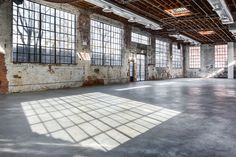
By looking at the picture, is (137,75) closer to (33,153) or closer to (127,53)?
(127,53)

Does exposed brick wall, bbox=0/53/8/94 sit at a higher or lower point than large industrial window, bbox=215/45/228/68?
lower

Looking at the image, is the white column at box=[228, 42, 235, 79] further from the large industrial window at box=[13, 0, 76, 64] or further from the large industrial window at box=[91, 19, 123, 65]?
the large industrial window at box=[13, 0, 76, 64]

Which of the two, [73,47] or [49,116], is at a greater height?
[73,47]

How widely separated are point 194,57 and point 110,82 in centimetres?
1726

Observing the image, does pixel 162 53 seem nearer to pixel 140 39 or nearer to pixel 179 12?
pixel 140 39

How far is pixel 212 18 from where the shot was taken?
1412 cm

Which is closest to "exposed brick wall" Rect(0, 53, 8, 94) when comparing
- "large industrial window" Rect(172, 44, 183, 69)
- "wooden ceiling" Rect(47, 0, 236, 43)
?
"wooden ceiling" Rect(47, 0, 236, 43)

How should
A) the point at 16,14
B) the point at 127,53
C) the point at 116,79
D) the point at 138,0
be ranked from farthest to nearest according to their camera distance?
the point at 127,53
the point at 116,79
the point at 138,0
the point at 16,14

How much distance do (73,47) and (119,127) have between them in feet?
Result: 32.0

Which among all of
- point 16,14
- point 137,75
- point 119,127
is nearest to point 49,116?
point 119,127

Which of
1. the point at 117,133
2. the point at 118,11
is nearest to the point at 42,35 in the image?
the point at 118,11

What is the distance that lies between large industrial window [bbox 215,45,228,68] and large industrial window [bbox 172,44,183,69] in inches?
175

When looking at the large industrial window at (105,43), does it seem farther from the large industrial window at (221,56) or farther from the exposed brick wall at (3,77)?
the large industrial window at (221,56)

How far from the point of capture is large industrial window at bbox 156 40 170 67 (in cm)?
2327
